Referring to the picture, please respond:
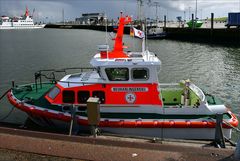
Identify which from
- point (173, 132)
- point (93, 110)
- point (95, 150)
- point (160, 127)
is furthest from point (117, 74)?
point (95, 150)

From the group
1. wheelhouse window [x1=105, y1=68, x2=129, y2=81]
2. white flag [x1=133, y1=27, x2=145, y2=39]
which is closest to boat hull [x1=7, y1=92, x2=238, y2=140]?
wheelhouse window [x1=105, y1=68, x2=129, y2=81]

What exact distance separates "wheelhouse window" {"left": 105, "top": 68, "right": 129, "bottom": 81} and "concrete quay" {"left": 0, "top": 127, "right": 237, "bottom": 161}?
11.7 ft

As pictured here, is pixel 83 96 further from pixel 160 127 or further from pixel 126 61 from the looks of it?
pixel 160 127

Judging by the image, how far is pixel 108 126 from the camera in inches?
391

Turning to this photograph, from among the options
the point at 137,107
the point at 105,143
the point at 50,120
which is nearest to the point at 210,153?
the point at 105,143

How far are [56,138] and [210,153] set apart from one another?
3.36 m

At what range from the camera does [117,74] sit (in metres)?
10.1

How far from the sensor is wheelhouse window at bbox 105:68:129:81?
9.99m

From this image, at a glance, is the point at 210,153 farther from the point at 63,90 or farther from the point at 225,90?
the point at 225,90

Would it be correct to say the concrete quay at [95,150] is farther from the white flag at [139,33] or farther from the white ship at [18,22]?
→ the white ship at [18,22]

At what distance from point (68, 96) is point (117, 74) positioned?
5.94ft

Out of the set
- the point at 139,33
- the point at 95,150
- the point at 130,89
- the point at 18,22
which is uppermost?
the point at 18,22

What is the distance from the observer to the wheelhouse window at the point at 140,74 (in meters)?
9.94

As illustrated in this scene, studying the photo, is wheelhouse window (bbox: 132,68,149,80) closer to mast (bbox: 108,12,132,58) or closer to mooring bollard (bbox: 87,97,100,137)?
mast (bbox: 108,12,132,58)
